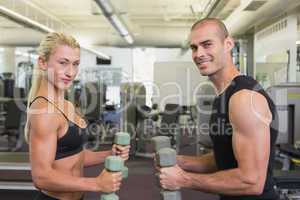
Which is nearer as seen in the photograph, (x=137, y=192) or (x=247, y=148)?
(x=247, y=148)

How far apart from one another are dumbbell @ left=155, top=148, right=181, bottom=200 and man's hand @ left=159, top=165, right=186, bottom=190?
0.7 inches

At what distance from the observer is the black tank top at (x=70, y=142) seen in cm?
141

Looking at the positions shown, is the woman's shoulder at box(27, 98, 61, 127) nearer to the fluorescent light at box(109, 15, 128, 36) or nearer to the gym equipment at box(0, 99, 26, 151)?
the gym equipment at box(0, 99, 26, 151)

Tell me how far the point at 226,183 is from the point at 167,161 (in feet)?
0.70

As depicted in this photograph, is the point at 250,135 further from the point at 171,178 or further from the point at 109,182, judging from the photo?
the point at 109,182

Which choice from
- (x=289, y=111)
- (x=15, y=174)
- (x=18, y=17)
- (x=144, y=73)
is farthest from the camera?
(x=144, y=73)

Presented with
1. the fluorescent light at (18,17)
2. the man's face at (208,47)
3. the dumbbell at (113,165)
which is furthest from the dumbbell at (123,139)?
the fluorescent light at (18,17)

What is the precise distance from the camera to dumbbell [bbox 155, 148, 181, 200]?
1.24 metres

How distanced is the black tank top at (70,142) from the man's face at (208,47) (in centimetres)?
55

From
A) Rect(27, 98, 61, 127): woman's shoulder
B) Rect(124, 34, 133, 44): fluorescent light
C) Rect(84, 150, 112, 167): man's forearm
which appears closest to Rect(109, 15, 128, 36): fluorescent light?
Rect(124, 34, 133, 44): fluorescent light

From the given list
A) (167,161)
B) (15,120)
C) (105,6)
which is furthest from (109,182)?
(105,6)

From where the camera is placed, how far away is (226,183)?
125cm

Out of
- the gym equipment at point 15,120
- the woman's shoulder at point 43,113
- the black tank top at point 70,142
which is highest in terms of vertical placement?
the woman's shoulder at point 43,113

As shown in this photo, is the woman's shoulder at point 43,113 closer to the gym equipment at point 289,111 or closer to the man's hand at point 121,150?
the man's hand at point 121,150
